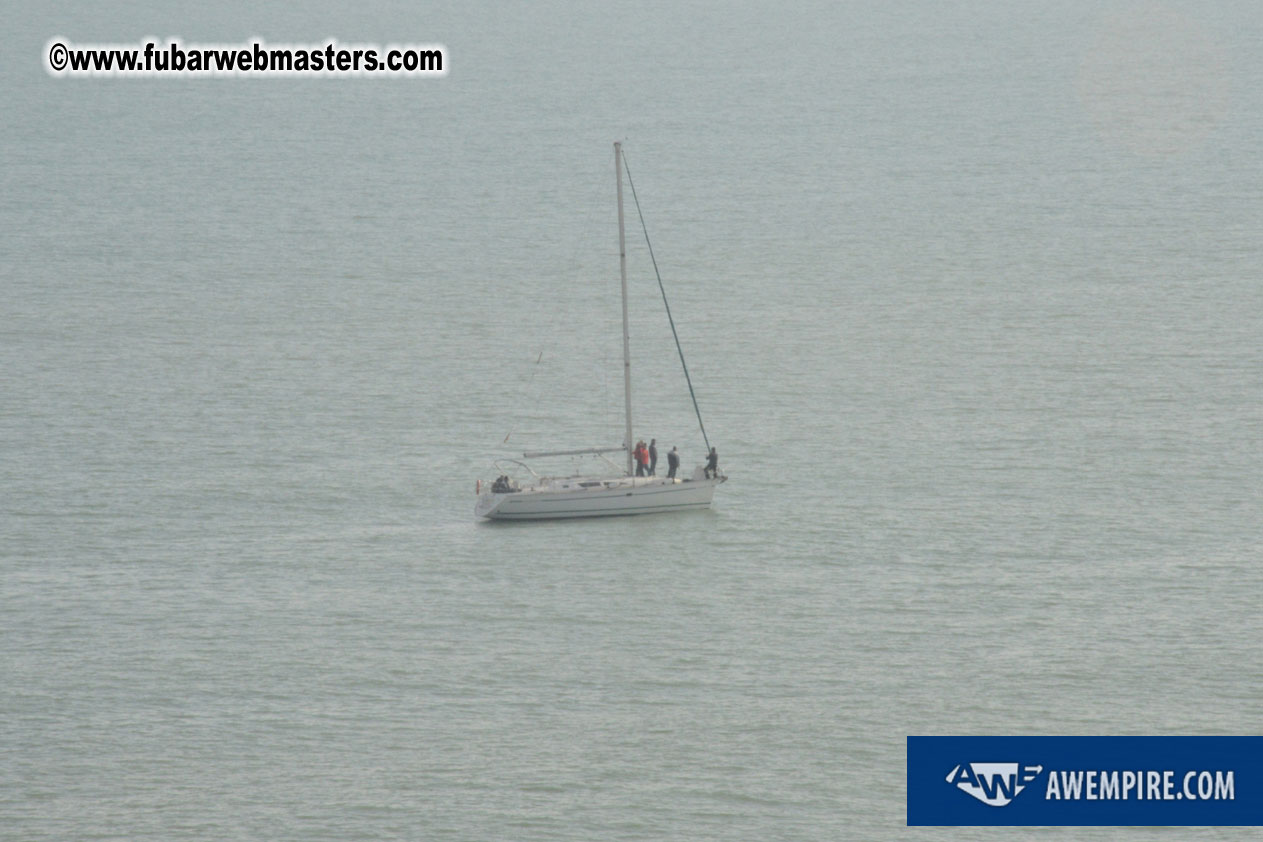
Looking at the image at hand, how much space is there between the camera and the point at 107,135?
465ft

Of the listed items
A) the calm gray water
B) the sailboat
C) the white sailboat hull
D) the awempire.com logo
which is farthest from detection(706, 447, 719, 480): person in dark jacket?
the awempire.com logo

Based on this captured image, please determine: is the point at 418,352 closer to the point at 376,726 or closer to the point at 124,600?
the point at 124,600

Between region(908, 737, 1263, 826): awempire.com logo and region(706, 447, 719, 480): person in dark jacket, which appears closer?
region(908, 737, 1263, 826): awempire.com logo

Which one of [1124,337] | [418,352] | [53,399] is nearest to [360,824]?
[53,399]

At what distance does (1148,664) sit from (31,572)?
32.2 meters

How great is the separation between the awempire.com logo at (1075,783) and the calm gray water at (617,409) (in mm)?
1018

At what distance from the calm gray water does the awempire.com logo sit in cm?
102

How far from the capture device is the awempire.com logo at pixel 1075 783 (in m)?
38.8

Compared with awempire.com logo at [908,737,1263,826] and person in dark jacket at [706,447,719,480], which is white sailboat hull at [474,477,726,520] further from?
awempire.com logo at [908,737,1263,826]

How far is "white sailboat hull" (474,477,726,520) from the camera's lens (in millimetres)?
63844

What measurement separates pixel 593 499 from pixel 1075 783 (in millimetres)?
24761

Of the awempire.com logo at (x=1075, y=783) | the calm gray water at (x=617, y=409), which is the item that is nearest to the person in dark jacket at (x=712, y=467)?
the calm gray water at (x=617, y=409)

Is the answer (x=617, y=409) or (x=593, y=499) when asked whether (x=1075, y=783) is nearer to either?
(x=593, y=499)

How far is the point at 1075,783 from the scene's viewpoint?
138ft
